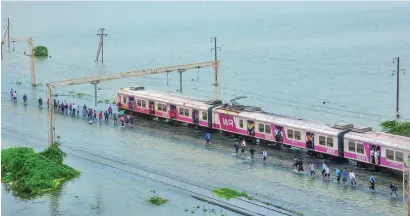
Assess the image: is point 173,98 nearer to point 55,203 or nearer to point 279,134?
point 279,134

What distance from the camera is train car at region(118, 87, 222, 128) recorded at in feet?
213

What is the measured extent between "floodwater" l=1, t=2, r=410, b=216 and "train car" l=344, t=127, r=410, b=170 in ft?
3.32

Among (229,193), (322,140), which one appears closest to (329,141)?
(322,140)

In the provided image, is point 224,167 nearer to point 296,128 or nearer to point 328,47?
point 296,128

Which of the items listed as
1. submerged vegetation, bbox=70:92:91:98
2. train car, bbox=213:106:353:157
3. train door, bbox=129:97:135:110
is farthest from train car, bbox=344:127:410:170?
submerged vegetation, bbox=70:92:91:98

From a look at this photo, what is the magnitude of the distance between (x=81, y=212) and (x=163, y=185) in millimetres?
6906

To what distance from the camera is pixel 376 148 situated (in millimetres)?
50625

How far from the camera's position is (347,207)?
44.3 metres

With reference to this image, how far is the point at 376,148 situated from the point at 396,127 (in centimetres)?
1301

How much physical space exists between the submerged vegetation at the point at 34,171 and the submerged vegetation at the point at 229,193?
10868 millimetres

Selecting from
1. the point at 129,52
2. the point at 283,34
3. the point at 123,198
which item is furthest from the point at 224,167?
the point at 283,34

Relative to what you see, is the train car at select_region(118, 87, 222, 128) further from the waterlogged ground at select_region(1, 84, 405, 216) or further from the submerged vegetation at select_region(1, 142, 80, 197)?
the submerged vegetation at select_region(1, 142, 80, 197)

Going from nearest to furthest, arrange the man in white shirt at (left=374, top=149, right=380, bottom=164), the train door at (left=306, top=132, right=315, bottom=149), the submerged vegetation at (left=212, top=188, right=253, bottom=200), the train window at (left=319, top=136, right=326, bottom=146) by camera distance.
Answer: the submerged vegetation at (left=212, top=188, right=253, bottom=200)
the man in white shirt at (left=374, top=149, right=380, bottom=164)
the train window at (left=319, top=136, right=326, bottom=146)
the train door at (left=306, top=132, right=315, bottom=149)

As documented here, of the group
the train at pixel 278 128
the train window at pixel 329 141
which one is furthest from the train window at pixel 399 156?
the train window at pixel 329 141
